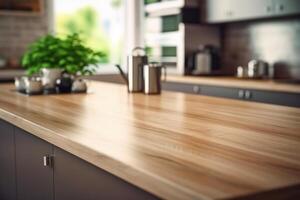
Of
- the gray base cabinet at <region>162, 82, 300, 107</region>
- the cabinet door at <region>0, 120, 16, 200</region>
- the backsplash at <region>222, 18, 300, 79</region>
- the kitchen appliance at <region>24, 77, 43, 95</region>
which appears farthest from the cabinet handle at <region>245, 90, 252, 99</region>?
the cabinet door at <region>0, 120, 16, 200</region>

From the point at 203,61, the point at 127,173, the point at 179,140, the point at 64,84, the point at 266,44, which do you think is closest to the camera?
the point at 127,173

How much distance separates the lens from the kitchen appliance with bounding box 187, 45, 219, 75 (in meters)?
4.46

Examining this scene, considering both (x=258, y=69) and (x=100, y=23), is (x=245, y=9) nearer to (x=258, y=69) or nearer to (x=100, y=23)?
(x=258, y=69)

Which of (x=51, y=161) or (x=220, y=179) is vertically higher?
(x=220, y=179)

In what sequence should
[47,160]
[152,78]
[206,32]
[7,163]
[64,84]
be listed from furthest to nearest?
[206,32] < [64,84] < [152,78] < [7,163] < [47,160]

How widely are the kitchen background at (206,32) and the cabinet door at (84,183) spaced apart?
8.38ft

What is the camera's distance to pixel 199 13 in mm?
4520

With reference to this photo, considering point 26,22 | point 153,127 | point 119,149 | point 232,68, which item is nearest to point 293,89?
point 232,68

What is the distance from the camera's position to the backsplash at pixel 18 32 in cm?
478

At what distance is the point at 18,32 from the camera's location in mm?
4852

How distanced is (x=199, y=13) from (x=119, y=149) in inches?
143

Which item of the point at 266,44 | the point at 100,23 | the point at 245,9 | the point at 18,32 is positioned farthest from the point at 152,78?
the point at 100,23

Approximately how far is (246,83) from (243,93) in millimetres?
82

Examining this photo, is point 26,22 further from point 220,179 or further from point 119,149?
point 220,179
